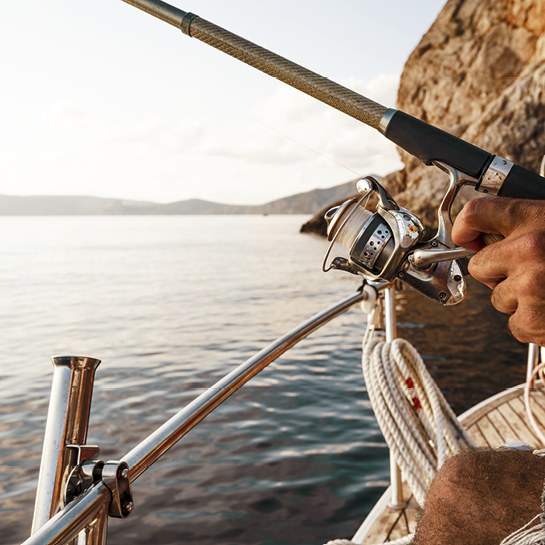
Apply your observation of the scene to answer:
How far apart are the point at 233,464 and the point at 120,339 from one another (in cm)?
634

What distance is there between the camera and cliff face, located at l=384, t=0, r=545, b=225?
22.8m

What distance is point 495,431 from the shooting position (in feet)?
9.70

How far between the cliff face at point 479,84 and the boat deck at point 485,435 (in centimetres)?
2037

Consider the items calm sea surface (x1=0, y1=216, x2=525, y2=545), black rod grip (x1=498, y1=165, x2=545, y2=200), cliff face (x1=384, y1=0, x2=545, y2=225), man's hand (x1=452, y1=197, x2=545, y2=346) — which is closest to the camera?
man's hand (x1=452, y1=197, x2=545, y2=346)

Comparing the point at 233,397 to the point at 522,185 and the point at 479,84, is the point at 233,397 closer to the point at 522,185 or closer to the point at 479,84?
the point at 522,185

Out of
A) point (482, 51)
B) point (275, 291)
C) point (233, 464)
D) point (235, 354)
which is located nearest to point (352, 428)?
point (233, 464)

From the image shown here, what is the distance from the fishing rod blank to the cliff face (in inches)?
878

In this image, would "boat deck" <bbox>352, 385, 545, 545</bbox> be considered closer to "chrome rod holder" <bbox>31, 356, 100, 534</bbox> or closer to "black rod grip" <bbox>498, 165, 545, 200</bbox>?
"black rod grip" <bbox>498, 165, 545, 200</bbox>

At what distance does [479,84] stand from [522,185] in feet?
115

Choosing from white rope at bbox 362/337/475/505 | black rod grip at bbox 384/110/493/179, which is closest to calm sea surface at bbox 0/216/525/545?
white rope at bbox 362/337/475/505

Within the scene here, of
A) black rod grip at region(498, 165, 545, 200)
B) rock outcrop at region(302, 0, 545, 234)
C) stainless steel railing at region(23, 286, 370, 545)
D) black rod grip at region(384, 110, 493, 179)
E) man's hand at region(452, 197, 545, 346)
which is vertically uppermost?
rock outcrop at region(302, 0, 545, 234)

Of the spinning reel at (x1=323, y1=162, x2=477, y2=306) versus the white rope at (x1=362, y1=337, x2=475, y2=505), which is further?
the white rope at (x1=362, y1=337, x2=475, y2=505)

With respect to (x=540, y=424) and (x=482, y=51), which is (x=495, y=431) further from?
(x=482, y=51)

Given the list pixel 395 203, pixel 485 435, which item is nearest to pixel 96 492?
pixel 395 203
